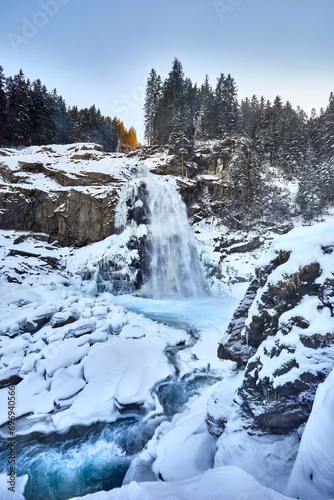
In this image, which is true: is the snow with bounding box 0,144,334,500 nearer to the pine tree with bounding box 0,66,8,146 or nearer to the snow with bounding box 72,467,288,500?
the snow with bounding box 72,467,288,500

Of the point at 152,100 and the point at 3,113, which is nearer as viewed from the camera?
the point at 3,113

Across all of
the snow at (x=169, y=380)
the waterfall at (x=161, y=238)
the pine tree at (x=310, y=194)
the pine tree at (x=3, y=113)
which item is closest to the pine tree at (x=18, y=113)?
the pine tree at (x=3, y=113)

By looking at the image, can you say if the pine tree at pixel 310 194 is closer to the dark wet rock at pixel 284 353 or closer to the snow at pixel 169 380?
the snow at pixel 169 380

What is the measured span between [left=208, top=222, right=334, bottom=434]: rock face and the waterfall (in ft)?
48.7

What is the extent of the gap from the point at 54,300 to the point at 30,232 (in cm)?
1123

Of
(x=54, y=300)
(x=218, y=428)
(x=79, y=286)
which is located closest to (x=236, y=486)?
(x=218, y=428)

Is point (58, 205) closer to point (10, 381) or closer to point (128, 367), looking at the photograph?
point (10, 381)

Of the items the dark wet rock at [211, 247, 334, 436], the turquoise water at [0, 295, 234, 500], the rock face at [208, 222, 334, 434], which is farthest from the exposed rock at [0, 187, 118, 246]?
the dark wet rock at [211, 247, 334, 436]

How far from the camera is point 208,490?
7.68 ft

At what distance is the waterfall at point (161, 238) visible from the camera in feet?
62.4

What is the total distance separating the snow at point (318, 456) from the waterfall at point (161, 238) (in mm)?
16134

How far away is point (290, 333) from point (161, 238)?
17.5 metres

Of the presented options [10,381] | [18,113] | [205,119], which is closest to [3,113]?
[18,113]

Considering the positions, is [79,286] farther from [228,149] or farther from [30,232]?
[228,149]
